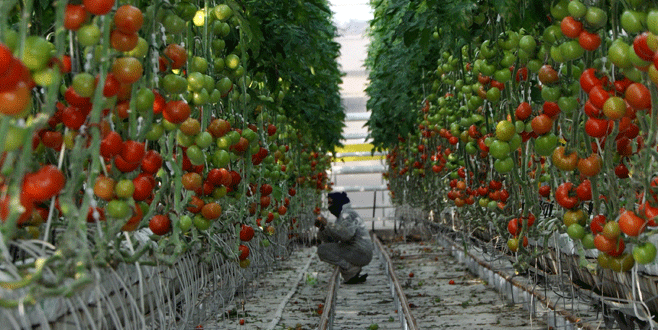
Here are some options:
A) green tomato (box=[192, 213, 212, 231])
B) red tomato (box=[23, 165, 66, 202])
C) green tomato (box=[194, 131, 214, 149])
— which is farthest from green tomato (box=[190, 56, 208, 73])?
Answer: red tomato (box=[23, 165, 66, 202])

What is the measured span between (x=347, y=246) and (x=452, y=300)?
2183 millimetres

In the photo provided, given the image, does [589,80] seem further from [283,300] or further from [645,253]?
[283,300]

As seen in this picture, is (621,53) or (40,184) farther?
(621,53)

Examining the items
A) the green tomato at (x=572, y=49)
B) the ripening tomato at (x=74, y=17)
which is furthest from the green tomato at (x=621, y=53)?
the ripening tomato at (x=74, y=17)

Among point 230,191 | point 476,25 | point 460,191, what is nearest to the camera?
point 230,191

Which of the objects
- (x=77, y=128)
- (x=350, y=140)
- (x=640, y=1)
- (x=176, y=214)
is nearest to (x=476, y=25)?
(x=640, y=1)

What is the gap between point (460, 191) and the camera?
451 cm

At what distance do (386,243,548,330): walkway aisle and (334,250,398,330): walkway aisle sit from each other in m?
0.23

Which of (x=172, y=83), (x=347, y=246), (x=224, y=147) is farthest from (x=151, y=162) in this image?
(x=347, y=246)

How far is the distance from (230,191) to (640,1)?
172 centimetres

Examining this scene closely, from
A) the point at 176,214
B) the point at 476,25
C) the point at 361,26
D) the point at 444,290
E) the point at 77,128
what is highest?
the point at 361,26

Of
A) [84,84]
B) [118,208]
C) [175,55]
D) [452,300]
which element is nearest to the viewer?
[84,84]

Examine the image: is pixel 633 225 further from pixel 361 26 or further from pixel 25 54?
pixel 361 26

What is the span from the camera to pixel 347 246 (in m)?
7.92
